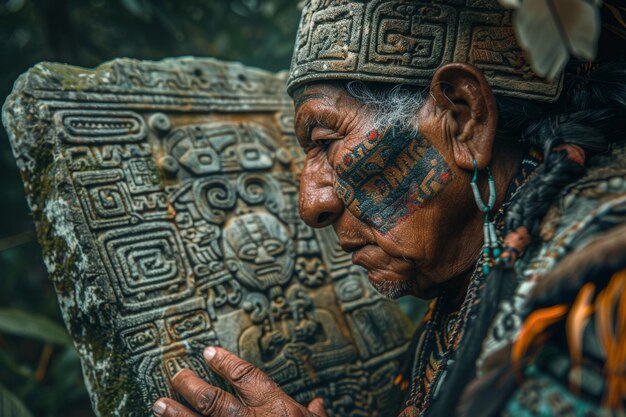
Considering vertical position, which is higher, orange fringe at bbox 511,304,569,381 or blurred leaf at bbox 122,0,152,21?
blurred leaf at bbox 122,0,152,21

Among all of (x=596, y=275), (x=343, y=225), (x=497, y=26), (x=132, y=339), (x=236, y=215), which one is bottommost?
(x=132, y=339)

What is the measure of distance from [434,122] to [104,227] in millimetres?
1014

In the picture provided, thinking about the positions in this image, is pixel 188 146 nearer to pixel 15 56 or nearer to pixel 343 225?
pixel 343 225

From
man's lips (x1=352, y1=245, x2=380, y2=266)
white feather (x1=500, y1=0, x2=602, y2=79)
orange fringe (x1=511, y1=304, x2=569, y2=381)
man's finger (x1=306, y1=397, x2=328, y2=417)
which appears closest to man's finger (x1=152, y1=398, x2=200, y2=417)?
man's finger (x1=306, y1=397, x2=328, y2=417)

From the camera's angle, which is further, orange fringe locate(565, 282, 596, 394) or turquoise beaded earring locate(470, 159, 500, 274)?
turquoise beaded earring locate(470, 159, 500, 274)

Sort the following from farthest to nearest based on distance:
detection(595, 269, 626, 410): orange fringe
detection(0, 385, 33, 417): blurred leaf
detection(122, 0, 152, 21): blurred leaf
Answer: detection(122, 0, 152, 21): blurred leaf, detection(0, 385, 33, 417): blurred leaf, detection(595, 269, 626, 410): orange fringe

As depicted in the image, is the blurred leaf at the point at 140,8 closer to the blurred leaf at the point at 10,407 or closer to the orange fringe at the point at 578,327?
the blurred leaf at the point at 10,407

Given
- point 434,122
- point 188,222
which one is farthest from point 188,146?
point 434,122

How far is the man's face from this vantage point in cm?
147

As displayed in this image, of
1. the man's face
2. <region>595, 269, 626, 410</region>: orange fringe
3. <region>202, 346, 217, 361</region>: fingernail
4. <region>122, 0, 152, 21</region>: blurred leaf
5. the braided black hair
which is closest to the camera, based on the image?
<region>595, 269, 626, 410</region>: orange fringe

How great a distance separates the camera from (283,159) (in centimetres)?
225

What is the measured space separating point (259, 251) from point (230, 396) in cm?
55

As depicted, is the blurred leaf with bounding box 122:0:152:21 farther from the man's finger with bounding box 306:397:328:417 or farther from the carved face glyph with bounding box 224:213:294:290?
the man's finger with bounding box 306:397:328:417

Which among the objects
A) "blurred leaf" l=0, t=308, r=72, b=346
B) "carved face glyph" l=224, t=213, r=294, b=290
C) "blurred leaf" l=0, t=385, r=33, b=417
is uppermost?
"carved face glyph" l=224, t=213, r=294, b=290
